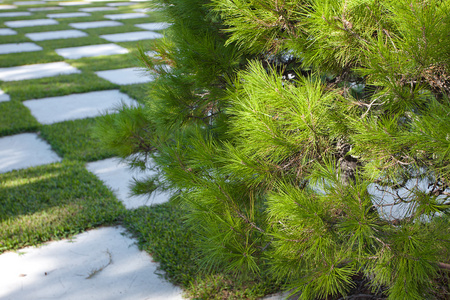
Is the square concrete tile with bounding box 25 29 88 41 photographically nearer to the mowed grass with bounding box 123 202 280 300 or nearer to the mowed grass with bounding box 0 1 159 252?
the mowed grass with bounding box 0 1 159 252

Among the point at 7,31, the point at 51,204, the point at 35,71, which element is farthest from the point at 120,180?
the point at 7,31

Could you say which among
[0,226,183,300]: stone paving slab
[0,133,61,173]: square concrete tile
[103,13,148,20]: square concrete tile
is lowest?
[0,226,183,300]: stone paving slab

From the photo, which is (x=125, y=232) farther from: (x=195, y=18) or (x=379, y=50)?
(x=379, y=50)

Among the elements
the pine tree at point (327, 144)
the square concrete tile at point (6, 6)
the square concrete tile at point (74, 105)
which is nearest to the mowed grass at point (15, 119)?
the square concrete tile at point (74, 105)

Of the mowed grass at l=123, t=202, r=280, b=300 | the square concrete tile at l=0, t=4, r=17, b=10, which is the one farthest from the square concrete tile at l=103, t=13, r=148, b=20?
the mowed grass at l=123, t=202, r=280, b=300

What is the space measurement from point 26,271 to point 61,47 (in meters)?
6.56

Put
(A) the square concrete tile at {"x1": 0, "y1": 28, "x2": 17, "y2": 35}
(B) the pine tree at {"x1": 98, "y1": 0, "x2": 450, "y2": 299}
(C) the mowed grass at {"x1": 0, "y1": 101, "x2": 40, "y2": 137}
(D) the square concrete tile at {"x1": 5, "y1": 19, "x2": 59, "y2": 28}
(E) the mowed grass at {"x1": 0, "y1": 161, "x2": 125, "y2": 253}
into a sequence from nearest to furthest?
(B) the pine tree at {"x1": 98, "y1": 0, "x2": 450, "y2": 299} < (E) the mowed grass at {"x1": 0, "y1": 161, "x2": 125, "y2": 253} < (C) the mowed grass at {"x1": 0, "y1": 101, "x2": 40, "y2": 137} < (A) the square concrete tile at {"x1": 0, "y1": 28, "x2": 17, "y2": 35} < (D) the square concrete tile at {"x1": 5, "y1": 19, "x2": 59, "y2": 28}

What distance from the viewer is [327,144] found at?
4.76 ft

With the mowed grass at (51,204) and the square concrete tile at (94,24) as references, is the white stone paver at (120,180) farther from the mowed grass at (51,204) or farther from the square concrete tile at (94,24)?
the square concrete tile at (94,24)

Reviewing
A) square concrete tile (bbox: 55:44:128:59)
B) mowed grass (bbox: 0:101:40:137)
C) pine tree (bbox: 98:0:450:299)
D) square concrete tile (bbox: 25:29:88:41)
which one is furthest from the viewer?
square concrete tile (bbox: 25:29:88:41)

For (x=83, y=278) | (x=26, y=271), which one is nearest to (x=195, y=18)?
(x=83, y=278)

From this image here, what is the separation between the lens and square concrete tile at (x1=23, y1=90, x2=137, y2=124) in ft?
16.1

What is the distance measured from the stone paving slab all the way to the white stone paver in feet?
1.60

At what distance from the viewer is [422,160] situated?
1.28 m
